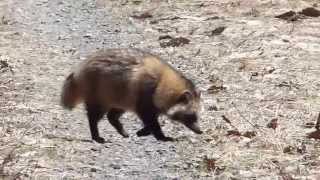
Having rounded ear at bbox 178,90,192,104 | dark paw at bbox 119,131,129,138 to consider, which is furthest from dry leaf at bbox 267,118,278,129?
rounded ear at bbox 178,90,192,104

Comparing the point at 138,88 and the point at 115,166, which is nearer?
the point at 138,88

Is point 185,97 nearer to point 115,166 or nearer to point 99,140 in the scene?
point 115,166

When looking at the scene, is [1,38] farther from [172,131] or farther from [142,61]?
[142,61]

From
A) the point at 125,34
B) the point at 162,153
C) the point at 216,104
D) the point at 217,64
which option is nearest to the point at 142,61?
the point at 162,153

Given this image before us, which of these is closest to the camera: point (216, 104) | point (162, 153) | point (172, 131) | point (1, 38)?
point (162, 153)

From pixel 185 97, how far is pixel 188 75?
3.17 m

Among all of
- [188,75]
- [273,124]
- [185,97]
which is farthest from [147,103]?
[188,75]

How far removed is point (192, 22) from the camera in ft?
40.4

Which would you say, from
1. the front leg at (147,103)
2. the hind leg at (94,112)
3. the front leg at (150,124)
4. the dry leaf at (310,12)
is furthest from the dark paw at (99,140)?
the dry leaf at (310,12)

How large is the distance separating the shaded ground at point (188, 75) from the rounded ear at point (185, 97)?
715 millimetres

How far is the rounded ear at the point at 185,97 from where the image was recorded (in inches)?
257

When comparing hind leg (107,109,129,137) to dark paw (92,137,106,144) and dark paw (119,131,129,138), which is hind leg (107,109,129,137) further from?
dark paw (92,137,106,144)

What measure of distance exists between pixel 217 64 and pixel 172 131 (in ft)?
8.45

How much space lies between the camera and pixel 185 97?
653 centimetres
